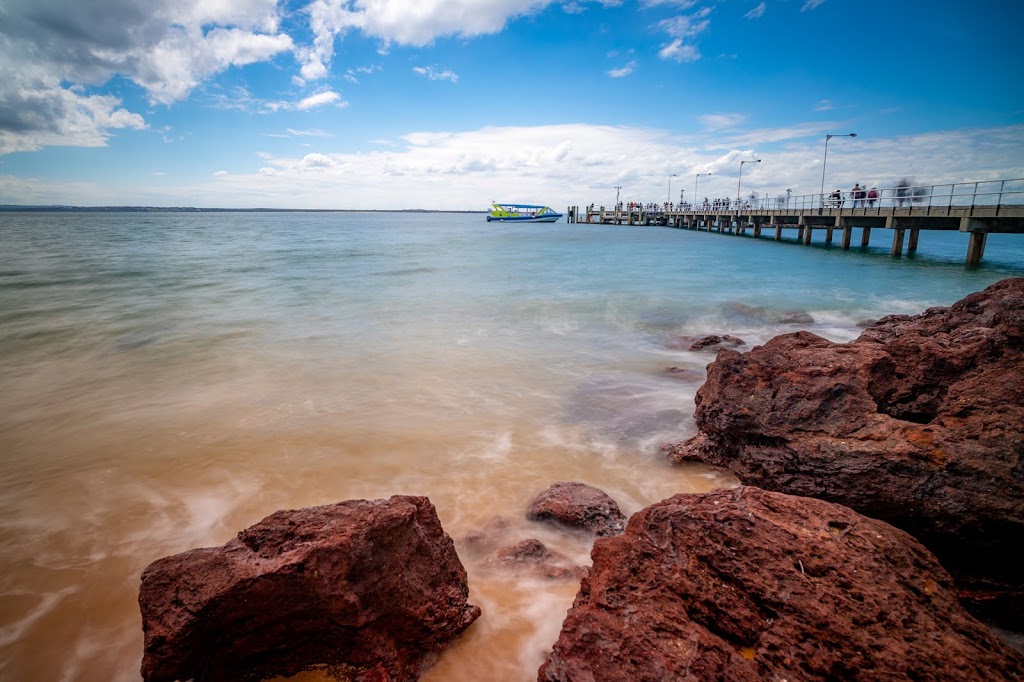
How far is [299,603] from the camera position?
2.78m

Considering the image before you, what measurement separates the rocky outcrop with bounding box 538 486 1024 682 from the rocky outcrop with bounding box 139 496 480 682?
1.02 metres

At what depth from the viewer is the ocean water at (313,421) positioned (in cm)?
385

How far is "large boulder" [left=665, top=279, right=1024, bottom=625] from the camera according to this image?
11.0 ft

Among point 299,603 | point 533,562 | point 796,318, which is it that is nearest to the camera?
point 299,603

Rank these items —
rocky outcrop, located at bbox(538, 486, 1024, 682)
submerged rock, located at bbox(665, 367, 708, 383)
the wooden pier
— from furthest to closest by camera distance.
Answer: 1. the wooden pier
2. submerged rock, located at bbox(665, 367, 708, 383)
3. rocky outcrop, located at bbox(538, 486, 1024, 682)

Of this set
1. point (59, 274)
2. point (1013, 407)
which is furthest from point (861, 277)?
point (59, 274)

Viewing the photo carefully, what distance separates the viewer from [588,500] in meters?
4.77

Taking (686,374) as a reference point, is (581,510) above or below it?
above

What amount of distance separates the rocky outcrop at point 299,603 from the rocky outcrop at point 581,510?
1.74 metres

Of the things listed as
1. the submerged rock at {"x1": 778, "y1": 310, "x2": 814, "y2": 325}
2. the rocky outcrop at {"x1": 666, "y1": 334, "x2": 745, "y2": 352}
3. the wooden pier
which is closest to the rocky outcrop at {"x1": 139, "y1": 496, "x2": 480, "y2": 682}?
the rocky outcrop at {"x1": 666, "y1": 334, "x2": 745, "y2": 352}

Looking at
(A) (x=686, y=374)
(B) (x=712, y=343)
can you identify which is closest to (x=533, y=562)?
(A) (x=686, y=374)

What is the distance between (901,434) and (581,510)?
8.37 feet

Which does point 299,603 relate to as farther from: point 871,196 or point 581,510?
point 871,196

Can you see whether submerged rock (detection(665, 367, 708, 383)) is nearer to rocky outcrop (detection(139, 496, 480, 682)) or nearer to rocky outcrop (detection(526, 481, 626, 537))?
rocky outcrop (detection(526, 481, 626, 537))
